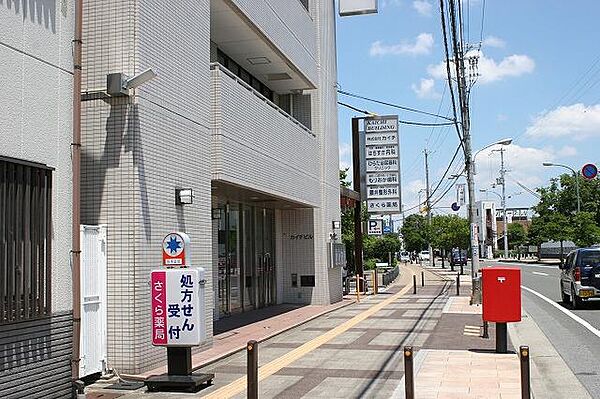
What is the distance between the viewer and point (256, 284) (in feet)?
72.1

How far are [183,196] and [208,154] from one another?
191 centimetres

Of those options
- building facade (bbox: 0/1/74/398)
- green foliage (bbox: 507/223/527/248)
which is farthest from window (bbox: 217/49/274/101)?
green foliage (bbox: 507/223/527/248)

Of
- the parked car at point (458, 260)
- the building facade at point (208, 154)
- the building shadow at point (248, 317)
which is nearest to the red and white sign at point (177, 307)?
the building facade at point (208, 154)

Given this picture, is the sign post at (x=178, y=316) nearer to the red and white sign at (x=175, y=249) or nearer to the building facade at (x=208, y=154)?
the red and white sign at (x=175, y=249)

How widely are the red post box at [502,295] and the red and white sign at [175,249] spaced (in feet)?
19.4

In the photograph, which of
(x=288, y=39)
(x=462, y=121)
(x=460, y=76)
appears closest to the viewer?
(x=288, y=39)

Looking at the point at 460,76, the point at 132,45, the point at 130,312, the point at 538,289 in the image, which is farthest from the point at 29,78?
the point at 538,289

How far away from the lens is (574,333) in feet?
50.6

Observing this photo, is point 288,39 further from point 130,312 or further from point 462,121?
point 130,312

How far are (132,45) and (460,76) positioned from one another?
13912 millimetres

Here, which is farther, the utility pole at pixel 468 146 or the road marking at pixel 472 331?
the utility pole at pixel 468 146

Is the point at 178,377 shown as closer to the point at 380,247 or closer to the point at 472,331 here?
the point at 472,331

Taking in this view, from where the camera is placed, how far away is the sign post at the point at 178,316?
9320mm

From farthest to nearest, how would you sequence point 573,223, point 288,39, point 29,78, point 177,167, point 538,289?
point 573,223 → point 538,289 → point 288,39 → point 177,167 → point 29,78
